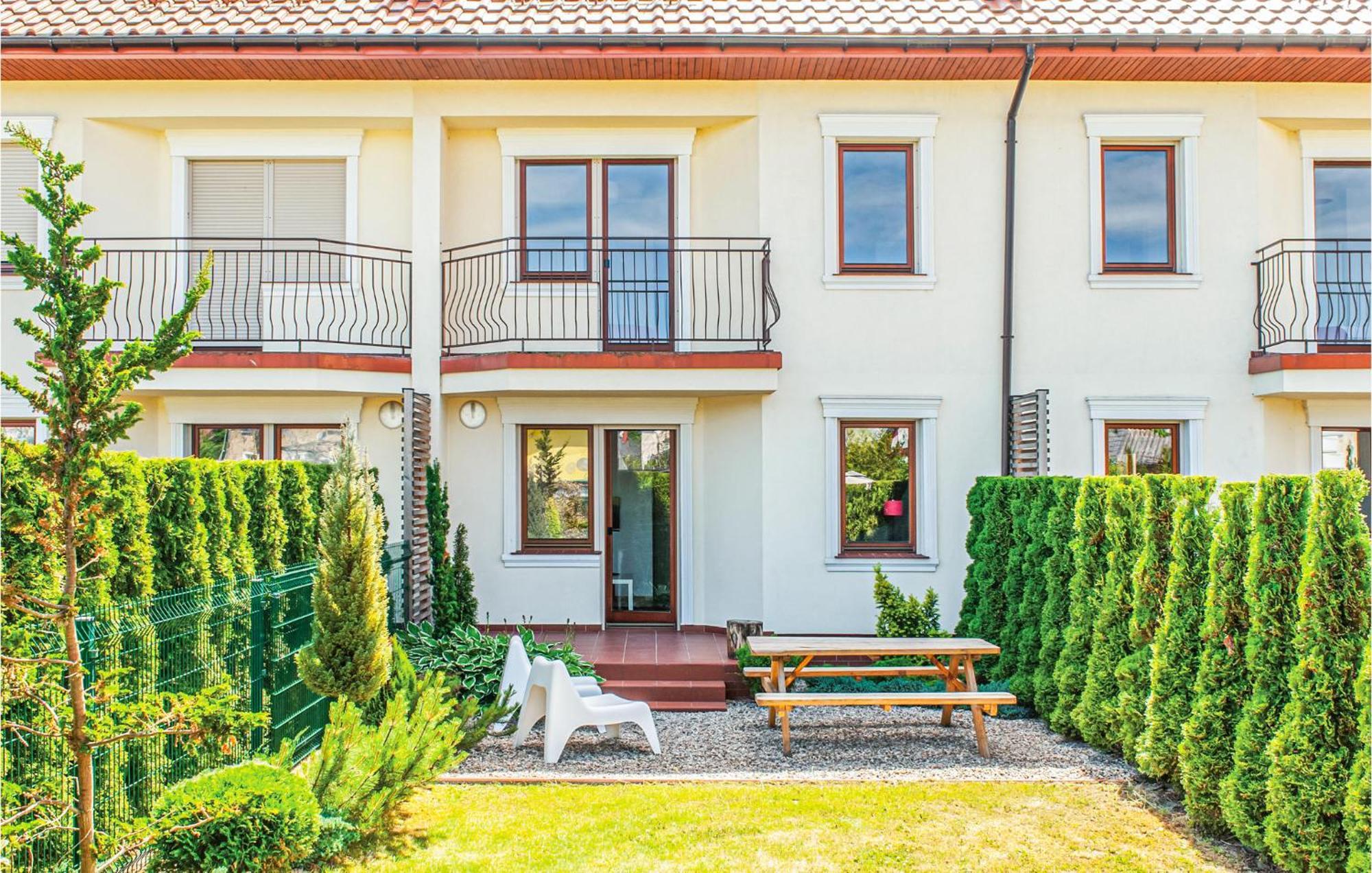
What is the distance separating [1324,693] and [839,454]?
6.24 m

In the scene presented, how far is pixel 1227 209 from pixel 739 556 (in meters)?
6.73

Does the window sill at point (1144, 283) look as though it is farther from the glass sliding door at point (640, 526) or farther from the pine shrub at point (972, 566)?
the glass sliding door at point (640, 526)

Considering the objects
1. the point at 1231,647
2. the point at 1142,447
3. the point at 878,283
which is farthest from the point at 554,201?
the point at 1231,647

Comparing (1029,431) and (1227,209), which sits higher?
(1227,209)

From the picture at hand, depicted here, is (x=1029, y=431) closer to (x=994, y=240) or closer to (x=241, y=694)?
(x=994, y=240)

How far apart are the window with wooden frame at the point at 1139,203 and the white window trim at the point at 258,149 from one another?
8.65 meters

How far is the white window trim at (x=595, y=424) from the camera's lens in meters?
11.3

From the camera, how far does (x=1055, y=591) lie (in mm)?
8359

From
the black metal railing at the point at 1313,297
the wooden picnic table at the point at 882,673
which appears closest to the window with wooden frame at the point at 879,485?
the wooden picnic table at the point at 882,673

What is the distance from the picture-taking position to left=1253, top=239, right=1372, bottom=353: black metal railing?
1096 centimetres

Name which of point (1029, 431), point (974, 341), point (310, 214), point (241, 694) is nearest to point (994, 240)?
point (974, 341)

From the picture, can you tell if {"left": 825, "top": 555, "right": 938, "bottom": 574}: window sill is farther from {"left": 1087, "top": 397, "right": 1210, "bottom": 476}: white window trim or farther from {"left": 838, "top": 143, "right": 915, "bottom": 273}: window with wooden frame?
{"left": 838, "top": 143, "right": 915, "bottom": 273}: window with wooden frame

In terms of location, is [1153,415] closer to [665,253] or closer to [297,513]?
[665,253]

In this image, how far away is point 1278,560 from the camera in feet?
17.7
